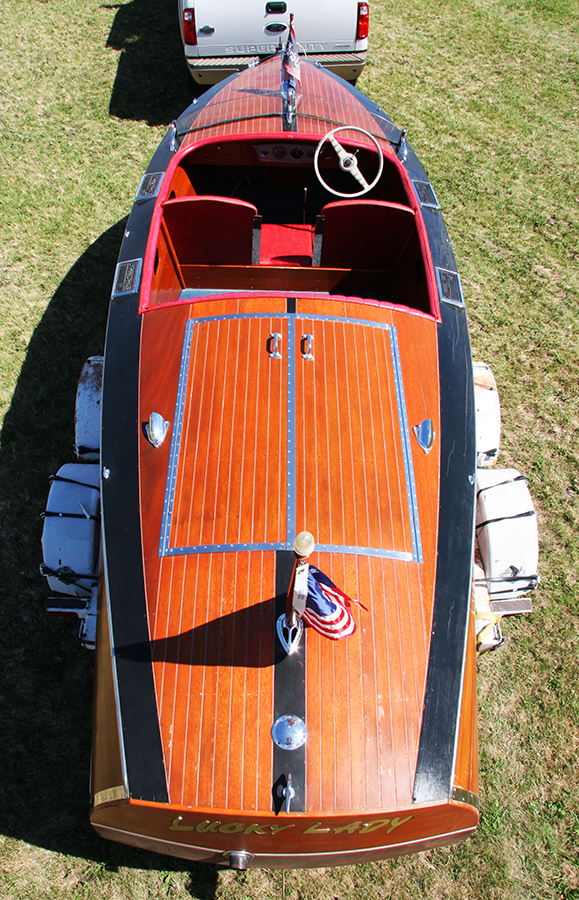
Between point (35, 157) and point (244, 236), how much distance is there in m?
3.89

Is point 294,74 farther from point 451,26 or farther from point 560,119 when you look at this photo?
point 451,26

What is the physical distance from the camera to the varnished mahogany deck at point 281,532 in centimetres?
227

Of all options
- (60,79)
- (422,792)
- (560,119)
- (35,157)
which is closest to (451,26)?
(560,119)

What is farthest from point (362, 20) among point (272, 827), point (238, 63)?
point (272, 827)

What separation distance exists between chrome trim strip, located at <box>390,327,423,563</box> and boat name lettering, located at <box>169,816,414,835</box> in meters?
1.09

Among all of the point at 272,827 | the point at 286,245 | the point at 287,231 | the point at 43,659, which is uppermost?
the point at 287,231

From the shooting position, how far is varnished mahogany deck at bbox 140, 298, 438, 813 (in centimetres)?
227

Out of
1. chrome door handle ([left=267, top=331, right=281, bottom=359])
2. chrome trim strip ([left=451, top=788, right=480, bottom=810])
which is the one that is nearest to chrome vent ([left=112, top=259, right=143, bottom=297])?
chrome door handle ([left=267, top=331, right=281, bottom=359])

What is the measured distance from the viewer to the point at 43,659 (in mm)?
3695

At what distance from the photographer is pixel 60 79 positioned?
24.2 feet

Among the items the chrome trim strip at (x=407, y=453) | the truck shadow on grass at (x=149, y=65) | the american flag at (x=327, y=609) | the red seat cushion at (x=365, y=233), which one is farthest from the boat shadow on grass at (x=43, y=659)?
the truck shadow on grass at (x=149, y=65)

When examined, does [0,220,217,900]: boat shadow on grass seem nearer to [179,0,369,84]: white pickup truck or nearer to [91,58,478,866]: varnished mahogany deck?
[91,58,478,866]: varnished mahogany deck

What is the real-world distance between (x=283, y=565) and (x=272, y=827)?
1018 mm

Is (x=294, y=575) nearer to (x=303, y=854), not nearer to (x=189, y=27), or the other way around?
(x=303, y=854)
